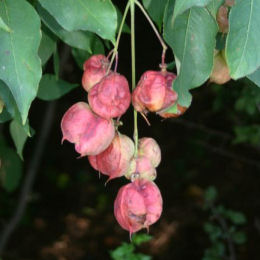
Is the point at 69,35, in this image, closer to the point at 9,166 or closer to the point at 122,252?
the point at 122,252

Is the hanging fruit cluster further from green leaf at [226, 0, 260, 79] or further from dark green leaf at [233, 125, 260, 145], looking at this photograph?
dark green leaf at [233, 125, 260, 145]

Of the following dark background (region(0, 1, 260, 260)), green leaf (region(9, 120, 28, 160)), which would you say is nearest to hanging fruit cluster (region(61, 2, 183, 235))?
green leaf (region(9, 120, 28, 160))

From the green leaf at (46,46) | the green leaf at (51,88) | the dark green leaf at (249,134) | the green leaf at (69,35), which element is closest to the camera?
the green leaf at (69,35)

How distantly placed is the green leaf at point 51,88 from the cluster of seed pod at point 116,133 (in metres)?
0.52

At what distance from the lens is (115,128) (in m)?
1.05

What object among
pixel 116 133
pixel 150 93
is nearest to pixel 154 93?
pixel 150 93

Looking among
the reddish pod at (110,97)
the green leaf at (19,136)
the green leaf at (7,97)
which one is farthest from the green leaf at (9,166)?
the reddish pod at (110,97)

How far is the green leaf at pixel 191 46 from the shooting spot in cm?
101

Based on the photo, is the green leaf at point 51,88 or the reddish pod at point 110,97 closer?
the reddish pod at point 110,97

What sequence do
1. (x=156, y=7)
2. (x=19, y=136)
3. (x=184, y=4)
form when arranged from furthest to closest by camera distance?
(x=19, y=136), (x=156, y=7), (x=184, y=4)

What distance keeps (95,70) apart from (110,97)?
83mm

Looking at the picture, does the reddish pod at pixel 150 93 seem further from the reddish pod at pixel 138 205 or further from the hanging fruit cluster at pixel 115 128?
the reddish pod at pixel 138 205

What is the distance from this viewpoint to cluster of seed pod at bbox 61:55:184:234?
1003 mm

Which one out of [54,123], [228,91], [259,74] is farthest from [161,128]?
[259,74]
